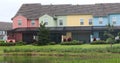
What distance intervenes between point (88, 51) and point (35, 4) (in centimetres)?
4242

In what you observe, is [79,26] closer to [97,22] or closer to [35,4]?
[97,22]

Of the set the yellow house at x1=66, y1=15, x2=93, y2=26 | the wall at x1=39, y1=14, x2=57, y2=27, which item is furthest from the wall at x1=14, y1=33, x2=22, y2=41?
the yellow house at x1=66, y1=15, x2=93, y2=26

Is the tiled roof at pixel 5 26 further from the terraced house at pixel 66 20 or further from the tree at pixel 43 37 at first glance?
the tree at pixel 43 37

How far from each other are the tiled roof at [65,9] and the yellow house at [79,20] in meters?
0.91

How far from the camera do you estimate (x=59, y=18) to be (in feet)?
306

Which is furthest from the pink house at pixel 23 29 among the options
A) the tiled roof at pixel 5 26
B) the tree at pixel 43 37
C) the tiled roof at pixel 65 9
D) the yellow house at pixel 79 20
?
the tiled roof at pixel 5 26

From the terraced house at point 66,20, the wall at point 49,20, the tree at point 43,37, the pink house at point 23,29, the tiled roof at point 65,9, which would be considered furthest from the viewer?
the wall at point 49,20

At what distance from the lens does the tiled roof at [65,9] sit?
9119 cm

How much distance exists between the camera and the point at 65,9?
94.5 m

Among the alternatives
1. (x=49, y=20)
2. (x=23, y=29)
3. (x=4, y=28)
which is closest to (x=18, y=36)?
(x=23, y=29)

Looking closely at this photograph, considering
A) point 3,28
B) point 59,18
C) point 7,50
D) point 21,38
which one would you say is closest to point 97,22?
point 59,18

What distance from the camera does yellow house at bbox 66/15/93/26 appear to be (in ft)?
302

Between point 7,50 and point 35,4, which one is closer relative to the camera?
point 7,50

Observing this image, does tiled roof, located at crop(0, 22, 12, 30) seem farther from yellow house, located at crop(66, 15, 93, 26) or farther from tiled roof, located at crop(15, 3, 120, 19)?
yellow house, located at crop(66, 15, 93, 26)
